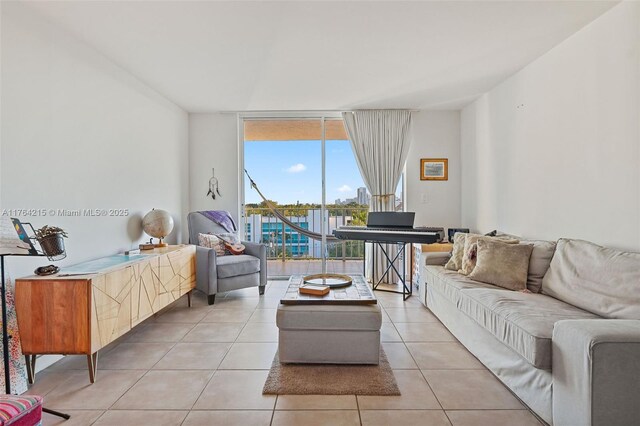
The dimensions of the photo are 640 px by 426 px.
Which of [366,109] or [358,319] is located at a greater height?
[366,109]

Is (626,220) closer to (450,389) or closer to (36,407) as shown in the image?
(450,389)

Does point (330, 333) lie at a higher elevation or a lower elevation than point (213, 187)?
lower

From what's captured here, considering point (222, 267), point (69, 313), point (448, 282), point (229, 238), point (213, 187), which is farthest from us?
point (213, 187)

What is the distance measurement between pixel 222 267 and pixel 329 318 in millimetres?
1885

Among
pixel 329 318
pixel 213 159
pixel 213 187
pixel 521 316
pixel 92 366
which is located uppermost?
pixel 213 159

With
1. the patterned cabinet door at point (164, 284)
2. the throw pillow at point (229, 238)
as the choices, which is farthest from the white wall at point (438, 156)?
the patterned cabinet door at point (164, 284)

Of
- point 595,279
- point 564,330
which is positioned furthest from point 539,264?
point 564,330

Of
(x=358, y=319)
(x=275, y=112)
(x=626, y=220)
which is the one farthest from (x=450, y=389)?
(x=275, y=112)

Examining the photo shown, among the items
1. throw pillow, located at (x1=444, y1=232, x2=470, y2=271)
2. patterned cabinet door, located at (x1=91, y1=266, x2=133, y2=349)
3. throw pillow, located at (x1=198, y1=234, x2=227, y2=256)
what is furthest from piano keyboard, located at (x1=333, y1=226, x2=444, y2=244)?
patterned cabinet door, located at (x1=91, y1=266, x2=133, y2=349)

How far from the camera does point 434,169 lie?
474cm

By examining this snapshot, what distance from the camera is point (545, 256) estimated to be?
2621 millimetres

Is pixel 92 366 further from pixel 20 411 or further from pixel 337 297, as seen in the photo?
pixel 337 297

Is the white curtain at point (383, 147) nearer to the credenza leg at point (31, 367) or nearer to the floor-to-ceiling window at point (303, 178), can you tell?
the floor-to-ceiling window at point (303, 178)

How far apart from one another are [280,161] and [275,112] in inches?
27.9
